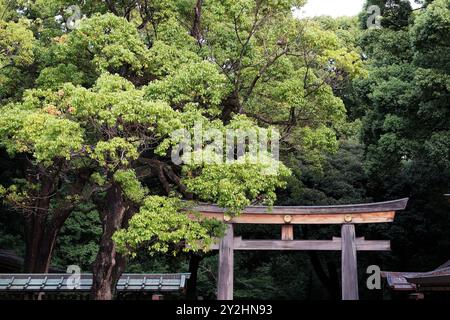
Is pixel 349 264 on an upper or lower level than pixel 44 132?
lower

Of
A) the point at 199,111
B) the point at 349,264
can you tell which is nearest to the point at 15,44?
the point at 199,111

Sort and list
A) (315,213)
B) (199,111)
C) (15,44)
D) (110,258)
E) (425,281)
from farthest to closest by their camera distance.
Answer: (315,213) < (15,44) < (110,258) < (425,281) < (199,111)

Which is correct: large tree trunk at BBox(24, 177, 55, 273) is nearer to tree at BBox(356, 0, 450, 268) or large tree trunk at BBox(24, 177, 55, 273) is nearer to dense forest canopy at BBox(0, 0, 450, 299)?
dense forest canopy at BBox(0, 0, 450, 299)

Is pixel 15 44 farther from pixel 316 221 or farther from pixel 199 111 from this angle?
pixel 316 221

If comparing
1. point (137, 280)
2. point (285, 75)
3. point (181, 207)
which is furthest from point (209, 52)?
point (137, 280)

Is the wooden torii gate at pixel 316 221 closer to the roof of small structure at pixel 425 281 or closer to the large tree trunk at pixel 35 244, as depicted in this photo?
the roof of small structure at pixel 425 281

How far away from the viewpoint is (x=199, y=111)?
10.3m

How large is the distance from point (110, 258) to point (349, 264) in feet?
19.6

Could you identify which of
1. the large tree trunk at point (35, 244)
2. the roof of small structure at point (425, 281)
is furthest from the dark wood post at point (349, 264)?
the large tree trunk at point (35, 244)

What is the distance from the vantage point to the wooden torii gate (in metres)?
14.3

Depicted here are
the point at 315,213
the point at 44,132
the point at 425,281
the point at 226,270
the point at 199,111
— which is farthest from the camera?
the point at 315,213

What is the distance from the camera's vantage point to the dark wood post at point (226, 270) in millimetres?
14156

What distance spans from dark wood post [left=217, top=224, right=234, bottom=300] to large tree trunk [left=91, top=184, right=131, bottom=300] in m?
3.23

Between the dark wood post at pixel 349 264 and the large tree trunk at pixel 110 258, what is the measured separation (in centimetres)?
554
